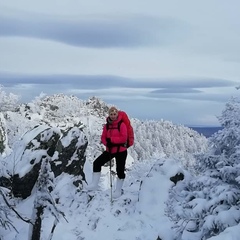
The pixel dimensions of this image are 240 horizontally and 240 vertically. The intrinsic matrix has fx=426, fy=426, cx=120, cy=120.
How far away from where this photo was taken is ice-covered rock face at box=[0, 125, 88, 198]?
14461 mm

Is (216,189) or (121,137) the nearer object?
(216,189)

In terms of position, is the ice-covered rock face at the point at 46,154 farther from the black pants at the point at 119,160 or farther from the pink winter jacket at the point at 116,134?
the pink winter jacket at the point at 116,134

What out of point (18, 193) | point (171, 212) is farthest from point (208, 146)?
point (18, 193)

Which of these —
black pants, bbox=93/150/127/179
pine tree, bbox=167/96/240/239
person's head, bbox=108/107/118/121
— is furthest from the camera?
black pants, bbox=93/150/127/179

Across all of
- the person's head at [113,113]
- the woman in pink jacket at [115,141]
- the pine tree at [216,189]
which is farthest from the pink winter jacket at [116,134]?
the pine tree at [216,189]

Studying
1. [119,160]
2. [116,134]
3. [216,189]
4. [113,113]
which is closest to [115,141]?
[116,134]

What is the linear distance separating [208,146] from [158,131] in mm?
129534

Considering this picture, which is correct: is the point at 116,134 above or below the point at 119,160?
above

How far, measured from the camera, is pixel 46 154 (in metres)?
14.9

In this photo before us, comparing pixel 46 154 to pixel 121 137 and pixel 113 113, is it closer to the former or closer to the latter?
pixel 121 137

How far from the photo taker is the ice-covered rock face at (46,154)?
47.4 ft

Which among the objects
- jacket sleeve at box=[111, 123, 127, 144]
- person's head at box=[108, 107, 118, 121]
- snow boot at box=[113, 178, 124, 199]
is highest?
person's head at box=[108, 107, 118, 121]

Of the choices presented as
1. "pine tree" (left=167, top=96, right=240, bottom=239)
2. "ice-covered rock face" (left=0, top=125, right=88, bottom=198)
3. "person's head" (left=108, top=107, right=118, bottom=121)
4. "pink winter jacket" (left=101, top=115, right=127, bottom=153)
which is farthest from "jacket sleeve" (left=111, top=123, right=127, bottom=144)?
"pine tree" (left=167, top=96, right=240, bottom=239)

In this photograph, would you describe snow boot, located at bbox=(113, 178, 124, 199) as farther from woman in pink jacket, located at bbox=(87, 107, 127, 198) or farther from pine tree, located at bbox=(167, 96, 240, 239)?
pine tree, located at bbox=(167, 96, 240, 239)
